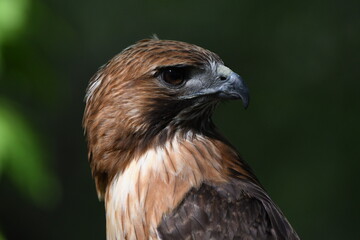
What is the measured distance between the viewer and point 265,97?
7879mm

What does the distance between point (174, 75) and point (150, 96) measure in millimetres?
143

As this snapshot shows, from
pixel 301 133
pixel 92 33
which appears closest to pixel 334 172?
pixel 301 133

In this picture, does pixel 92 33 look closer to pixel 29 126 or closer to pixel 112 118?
pixel 29 126

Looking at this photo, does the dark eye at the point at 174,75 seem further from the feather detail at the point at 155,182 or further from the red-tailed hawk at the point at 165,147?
the feather detail at the point at 155,182

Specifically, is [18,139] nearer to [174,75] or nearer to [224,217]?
[174,75]

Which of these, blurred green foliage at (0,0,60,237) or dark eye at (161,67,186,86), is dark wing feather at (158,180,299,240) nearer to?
dark eye at (161,67,186,86)

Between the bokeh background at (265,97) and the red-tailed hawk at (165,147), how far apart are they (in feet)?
13.8

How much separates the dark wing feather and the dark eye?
0.48m

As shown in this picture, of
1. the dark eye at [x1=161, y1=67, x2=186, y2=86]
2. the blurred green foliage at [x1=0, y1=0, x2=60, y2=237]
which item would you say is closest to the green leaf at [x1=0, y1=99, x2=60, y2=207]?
the blurred green foliage at [x1=0, y1=0, x2=60, y2=237]

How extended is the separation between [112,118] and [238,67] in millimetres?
4771

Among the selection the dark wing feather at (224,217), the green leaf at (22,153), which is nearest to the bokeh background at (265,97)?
the green leaf at (22,153)

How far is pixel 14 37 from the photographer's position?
3609mm

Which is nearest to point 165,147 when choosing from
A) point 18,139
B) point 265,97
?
point 18,139

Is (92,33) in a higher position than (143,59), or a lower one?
lower
